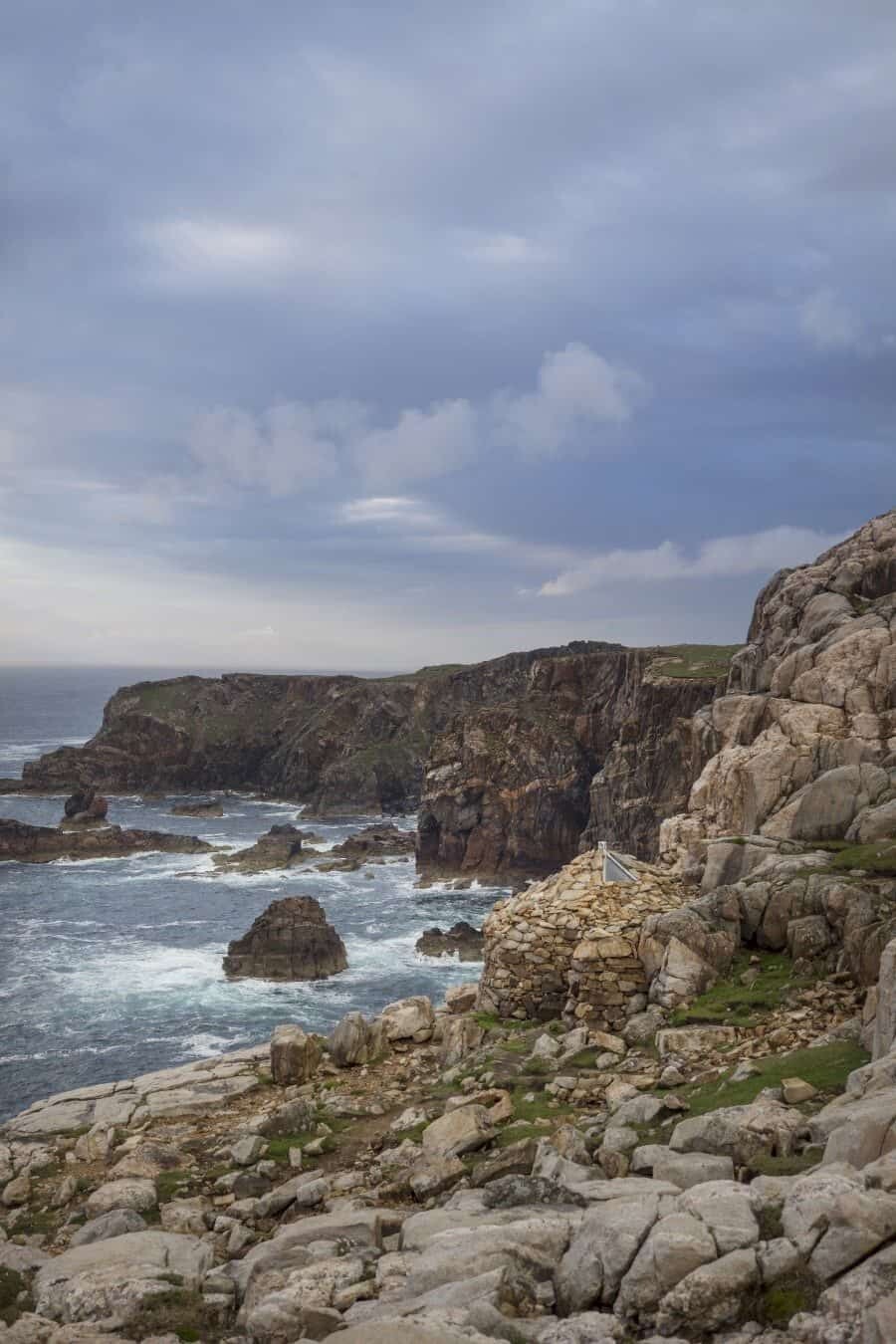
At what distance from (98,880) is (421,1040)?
80.0 metres

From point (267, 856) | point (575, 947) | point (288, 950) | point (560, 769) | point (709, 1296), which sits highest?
point (709, 1296)

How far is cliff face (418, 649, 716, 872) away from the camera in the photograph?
90.4 m

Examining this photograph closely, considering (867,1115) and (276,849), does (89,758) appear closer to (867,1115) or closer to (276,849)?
(276,849)

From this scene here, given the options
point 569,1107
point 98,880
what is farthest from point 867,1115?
point 98,880

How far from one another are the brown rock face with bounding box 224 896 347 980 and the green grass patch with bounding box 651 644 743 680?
47452mm

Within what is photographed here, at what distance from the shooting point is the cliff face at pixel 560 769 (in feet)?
297

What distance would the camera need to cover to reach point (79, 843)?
10638 centimetres

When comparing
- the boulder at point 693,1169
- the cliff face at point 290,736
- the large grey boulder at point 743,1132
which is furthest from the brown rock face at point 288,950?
the cliff face at point 290,736

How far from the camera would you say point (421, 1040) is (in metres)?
22.0

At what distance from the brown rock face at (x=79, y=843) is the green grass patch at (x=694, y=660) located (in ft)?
183

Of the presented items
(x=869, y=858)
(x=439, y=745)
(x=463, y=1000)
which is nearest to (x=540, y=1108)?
(x=869, y=858)

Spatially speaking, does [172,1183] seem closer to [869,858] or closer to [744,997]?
[744,997]

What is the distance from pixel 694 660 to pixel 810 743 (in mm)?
81989

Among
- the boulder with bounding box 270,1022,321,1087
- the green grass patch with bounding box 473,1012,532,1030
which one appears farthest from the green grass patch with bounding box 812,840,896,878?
the boulder with bounding box 270,1022,321,1087
